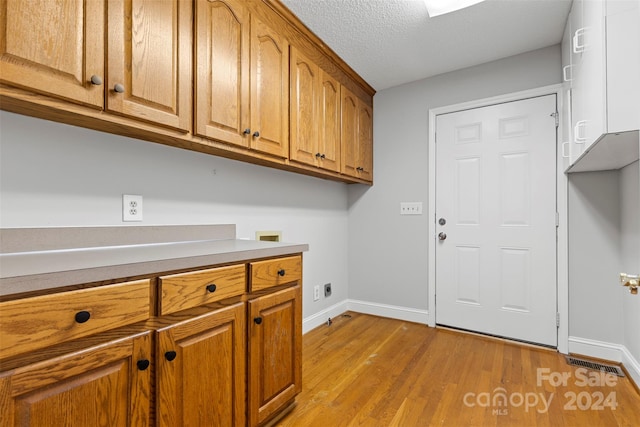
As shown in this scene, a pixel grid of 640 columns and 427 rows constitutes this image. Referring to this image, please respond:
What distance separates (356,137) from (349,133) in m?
0.13

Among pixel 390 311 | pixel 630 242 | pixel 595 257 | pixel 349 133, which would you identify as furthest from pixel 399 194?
pixel 630 242

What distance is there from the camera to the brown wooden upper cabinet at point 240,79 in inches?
55.7

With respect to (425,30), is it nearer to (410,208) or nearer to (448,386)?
(410,208)

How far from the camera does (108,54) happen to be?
1.09 metres

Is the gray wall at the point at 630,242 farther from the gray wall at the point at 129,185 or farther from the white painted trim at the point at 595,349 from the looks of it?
the gray wall at the point at 129,185

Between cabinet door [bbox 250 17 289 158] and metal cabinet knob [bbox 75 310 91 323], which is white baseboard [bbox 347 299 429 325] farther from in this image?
metal cabinet knob [bbox 75 310 91 323]

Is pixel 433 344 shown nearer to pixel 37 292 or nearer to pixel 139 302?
pixel 139 302

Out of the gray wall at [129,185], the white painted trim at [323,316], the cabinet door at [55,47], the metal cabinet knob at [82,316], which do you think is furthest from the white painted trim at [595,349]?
the cabinet door at [55,47]

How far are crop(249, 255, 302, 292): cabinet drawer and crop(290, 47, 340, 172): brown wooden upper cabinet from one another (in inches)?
30.4

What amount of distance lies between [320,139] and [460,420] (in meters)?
1.86

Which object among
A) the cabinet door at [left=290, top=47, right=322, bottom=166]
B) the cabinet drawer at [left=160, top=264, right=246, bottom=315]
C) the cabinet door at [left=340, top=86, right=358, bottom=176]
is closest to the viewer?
the cabinet drawer at [left=160, top=264, right=246, bottom=315]

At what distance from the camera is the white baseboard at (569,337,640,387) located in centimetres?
193

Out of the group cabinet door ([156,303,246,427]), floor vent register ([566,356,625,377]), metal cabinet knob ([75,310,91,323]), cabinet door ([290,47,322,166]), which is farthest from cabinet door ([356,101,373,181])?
metal cabinet knob ([75,310,91,323])

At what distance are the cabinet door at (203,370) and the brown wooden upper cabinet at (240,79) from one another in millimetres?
848
